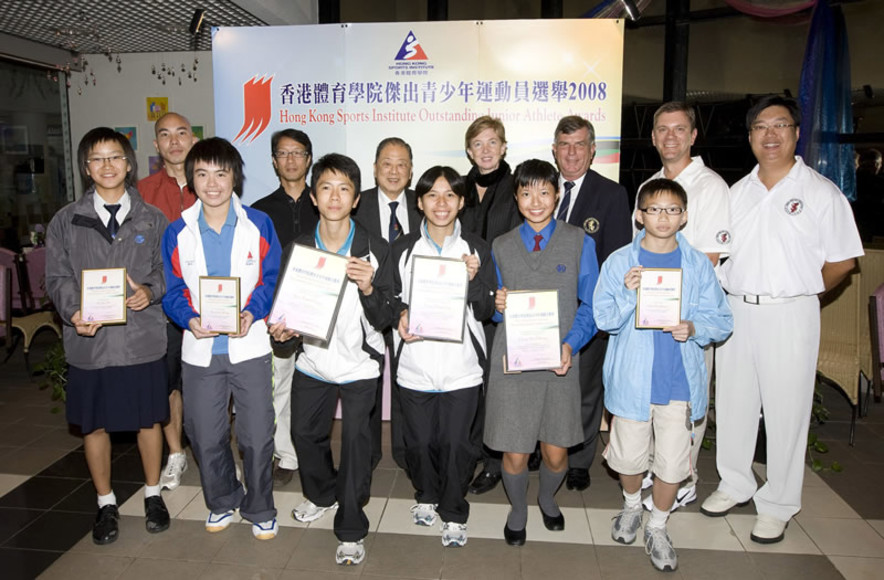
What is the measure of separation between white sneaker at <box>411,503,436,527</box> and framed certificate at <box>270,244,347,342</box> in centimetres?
117

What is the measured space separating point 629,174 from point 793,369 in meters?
3.33

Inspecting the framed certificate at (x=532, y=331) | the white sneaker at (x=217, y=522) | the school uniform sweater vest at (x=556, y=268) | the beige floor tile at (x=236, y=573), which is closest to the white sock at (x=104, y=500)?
the white sneaker at (x=217, y=522)

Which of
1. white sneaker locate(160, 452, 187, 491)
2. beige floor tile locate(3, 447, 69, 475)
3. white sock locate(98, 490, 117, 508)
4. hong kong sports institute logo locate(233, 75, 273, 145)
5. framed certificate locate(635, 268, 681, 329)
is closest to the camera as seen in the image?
framed certificate locate(635, 268, 681, 329)

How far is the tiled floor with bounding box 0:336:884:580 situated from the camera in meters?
2.90

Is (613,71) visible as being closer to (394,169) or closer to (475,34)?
(475,34)

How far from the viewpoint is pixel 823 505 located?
11.7ft

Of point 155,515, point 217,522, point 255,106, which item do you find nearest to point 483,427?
point 217,522

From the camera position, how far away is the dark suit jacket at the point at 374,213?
3684 millimetres

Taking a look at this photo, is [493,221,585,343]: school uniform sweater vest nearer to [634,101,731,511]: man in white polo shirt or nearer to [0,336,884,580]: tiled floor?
[634,101,731,511]: man in white polo shirt

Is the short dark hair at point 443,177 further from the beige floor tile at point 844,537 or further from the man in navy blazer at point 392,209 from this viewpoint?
the beige floor tile at point 844,537

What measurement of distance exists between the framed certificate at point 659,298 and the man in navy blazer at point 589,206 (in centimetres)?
78

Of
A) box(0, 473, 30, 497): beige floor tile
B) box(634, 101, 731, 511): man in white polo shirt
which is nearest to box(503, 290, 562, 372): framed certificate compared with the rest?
box(634, 101, 731, 511): man in white polo shirt

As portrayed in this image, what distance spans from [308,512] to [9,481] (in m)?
2.06

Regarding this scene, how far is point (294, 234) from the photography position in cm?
367
